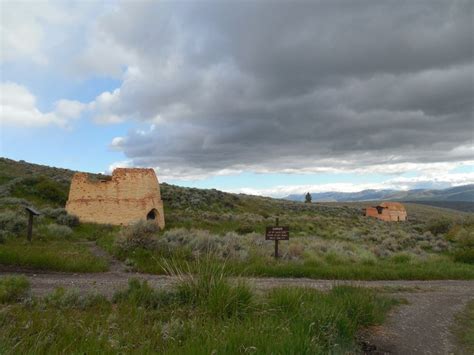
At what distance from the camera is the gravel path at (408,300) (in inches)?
253

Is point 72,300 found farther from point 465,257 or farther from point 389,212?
point 389,212

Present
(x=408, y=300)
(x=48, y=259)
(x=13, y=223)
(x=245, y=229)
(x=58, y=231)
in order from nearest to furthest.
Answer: (x=408, y=300), (x=48, y=259), (x=13, y=223), (x=58, y=231), (x=245, y=229)

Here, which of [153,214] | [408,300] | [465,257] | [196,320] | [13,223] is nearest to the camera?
[196,320]

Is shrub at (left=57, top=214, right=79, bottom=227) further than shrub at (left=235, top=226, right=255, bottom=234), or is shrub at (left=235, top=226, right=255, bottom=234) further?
shrub at (left=235, top=226, right=255, bottom=234)

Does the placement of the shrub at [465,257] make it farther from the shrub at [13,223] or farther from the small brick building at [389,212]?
the small brick building at [389,212]

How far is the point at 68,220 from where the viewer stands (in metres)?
20.3

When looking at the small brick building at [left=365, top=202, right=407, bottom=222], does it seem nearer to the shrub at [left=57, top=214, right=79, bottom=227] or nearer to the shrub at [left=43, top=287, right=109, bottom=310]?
the shrub at [left=57, top=214, right=79, bottom=227]

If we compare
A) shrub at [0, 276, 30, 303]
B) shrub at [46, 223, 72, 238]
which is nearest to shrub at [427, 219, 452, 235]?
shrub at [46, 223, 72, 238]

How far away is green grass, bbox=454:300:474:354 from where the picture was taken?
635 cm

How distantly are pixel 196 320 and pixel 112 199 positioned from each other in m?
17.5

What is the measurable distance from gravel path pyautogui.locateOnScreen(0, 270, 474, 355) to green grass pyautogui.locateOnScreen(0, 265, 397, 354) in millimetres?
435

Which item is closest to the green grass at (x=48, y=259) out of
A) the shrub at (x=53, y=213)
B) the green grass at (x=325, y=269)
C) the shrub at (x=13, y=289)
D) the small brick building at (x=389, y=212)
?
the green grass at (x=325, y=269)

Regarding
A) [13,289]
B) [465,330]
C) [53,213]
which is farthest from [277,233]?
[53,213]

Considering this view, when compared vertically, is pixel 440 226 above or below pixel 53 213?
below
